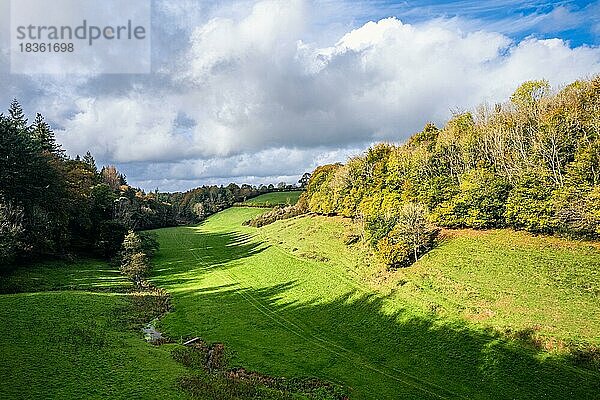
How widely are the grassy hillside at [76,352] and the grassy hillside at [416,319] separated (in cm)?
621

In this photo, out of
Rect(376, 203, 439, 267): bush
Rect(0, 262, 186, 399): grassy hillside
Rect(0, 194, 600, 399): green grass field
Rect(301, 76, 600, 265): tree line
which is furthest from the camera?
Rect(376, 203, 439, 267): bush

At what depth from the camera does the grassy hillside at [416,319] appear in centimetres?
2497

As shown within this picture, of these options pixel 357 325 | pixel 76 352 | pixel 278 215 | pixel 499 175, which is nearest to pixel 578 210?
pixel 499 175

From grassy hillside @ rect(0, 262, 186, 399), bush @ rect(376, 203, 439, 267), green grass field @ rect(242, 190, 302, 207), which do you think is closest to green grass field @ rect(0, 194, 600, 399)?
grassy hillside @ rect(0, 262, 186, 399)

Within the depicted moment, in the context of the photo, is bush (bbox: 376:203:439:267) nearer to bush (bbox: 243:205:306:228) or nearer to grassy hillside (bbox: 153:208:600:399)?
grassy hillside (bbox: 153:208:600:399)

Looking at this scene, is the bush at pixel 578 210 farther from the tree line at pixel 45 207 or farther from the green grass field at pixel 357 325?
the tree line at pixel 45 207

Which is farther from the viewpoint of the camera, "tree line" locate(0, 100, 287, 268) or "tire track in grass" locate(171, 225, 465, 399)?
"tree line" locate(0, 100, 287, 268)

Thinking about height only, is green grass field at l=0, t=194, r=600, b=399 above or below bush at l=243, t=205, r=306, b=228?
below

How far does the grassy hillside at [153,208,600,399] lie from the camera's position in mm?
24969

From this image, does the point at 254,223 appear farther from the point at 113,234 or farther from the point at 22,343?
the point at 22,343

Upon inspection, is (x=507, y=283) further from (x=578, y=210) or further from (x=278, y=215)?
(x=278, y=215)

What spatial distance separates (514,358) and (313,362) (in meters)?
13.6

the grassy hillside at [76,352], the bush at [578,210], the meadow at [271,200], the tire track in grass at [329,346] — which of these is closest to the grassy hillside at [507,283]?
the bush at [578,210]

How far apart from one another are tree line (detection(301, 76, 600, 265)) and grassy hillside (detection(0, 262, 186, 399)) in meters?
28.4
